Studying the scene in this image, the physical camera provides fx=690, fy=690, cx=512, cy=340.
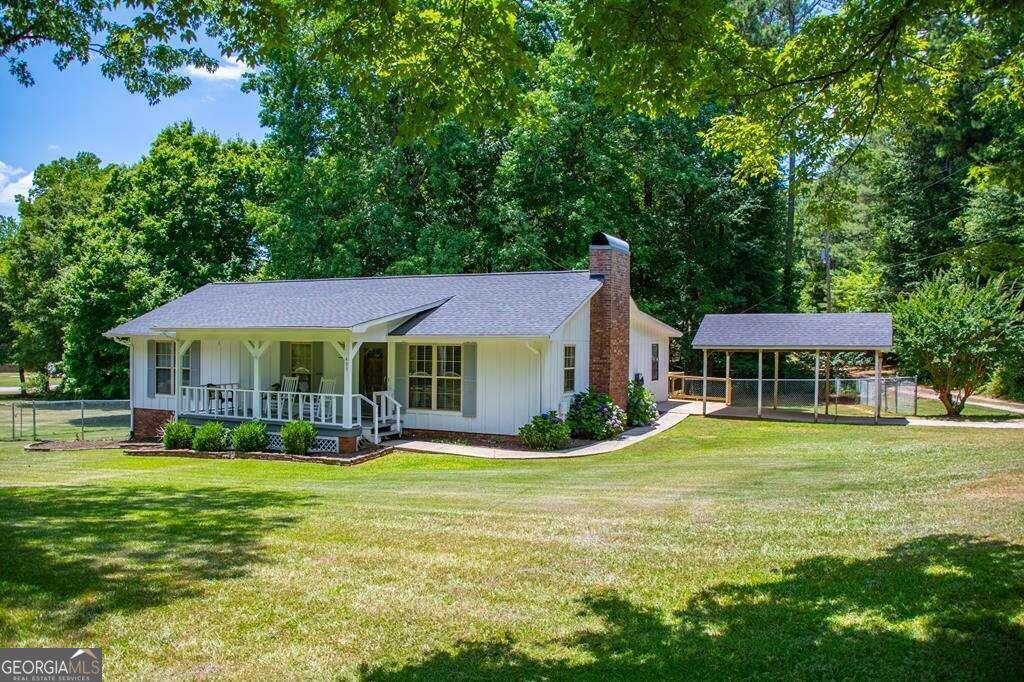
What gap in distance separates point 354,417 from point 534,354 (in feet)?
15.8

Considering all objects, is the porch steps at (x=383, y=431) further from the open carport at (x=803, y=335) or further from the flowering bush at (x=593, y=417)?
the open carport at (x=803, y=335)

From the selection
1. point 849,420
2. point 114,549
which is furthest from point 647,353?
point 114,549

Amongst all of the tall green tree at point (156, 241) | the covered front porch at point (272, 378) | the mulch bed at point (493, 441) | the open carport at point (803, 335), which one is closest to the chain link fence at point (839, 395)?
the open carport at point (803, 335)

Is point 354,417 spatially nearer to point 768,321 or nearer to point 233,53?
point 233,53

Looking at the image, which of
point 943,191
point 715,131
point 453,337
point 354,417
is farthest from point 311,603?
point 943,191

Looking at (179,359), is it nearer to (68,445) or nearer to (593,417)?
(68,445)

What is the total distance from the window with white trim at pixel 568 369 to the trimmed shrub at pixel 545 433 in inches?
59.9

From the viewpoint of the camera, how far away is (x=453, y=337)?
16.3m

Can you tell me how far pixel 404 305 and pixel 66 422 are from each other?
16465mm

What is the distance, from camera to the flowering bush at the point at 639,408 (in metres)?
20.6

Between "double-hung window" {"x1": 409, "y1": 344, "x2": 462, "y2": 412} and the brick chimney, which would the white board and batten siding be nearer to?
the brick chimney

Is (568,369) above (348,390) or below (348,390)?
above

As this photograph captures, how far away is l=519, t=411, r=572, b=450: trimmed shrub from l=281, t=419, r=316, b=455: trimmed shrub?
16.6 ft

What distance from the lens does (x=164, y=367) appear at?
838 inches
